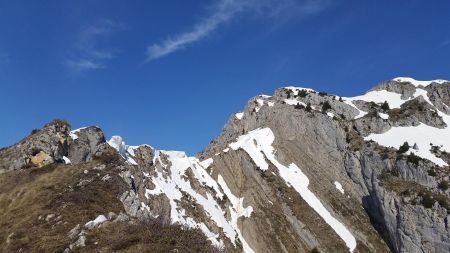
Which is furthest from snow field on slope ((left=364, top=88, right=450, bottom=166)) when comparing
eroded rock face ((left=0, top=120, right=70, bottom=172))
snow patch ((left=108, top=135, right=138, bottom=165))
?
eroded rock face ((left=0, top=120, right=70, bottom=172))

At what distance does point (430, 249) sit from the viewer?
60938mm

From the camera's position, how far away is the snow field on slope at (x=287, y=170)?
67537 millimetres

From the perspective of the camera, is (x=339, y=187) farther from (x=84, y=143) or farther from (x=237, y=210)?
(x=84, y=143)

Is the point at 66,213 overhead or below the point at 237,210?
below

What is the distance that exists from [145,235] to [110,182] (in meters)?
18.7

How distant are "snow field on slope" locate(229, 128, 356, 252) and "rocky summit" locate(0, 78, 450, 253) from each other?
0.22 m

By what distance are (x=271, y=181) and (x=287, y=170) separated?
17.7 feet

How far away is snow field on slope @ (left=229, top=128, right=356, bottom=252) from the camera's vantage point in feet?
222

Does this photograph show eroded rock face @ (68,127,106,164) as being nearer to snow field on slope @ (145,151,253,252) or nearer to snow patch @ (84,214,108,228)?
snow field on slope @ (145,151,253,252)

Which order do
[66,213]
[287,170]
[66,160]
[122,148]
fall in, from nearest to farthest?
[66,213]
[66,160]
[122,148]
[287,170]

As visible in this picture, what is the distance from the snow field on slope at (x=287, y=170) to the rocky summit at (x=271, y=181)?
222 millimetres

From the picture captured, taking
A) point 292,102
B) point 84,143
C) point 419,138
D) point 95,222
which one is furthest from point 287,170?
point 95,222

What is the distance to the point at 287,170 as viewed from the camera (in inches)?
3007

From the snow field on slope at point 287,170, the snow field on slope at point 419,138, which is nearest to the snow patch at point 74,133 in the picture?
the snow field on slope at point 287,170
